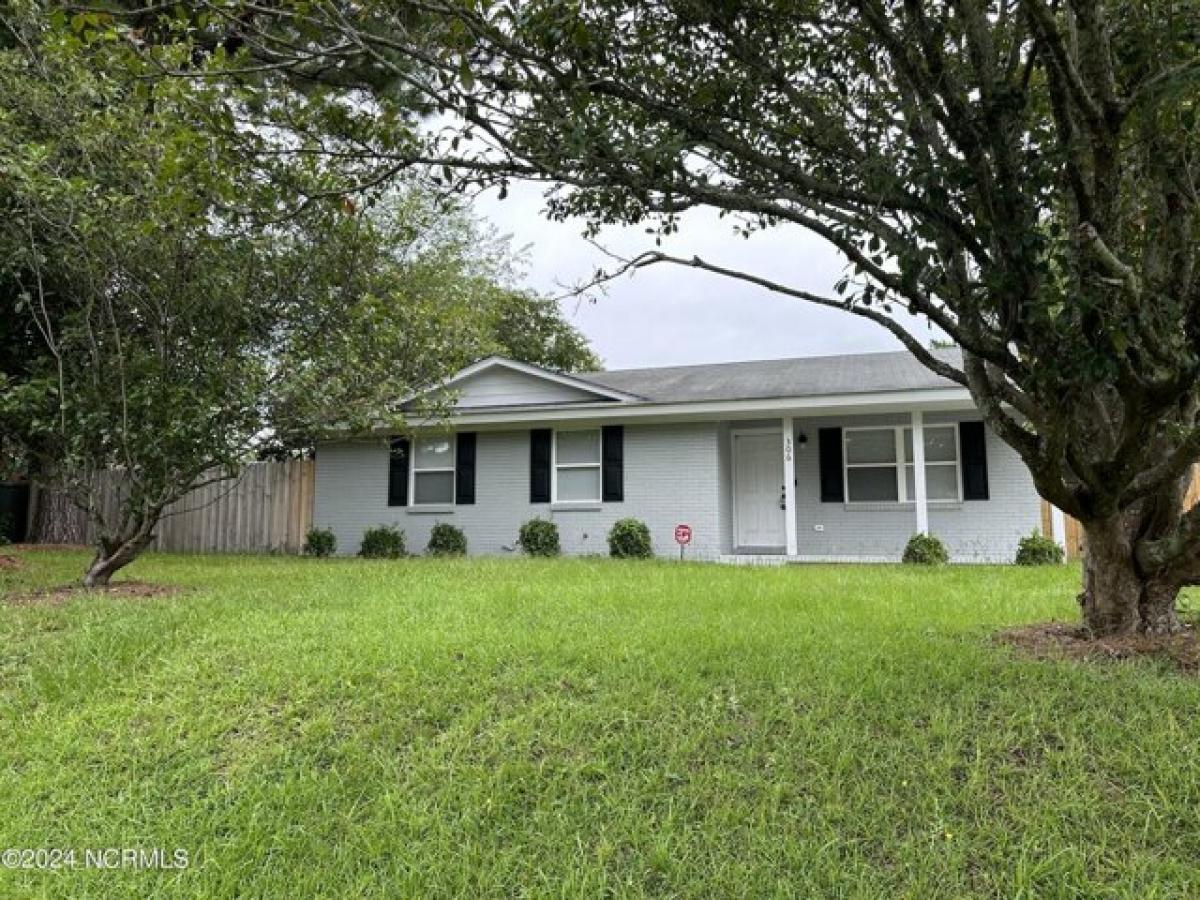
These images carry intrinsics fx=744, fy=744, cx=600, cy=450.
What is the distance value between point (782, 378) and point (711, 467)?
2144 millimetres

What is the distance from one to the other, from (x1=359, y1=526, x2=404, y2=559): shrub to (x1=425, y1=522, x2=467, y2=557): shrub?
526 mm

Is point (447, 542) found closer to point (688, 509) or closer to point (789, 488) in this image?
point (688, 509)

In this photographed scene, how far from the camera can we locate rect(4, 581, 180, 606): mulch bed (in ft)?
21.2

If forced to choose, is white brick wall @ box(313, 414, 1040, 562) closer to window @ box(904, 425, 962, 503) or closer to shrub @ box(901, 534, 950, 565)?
window @ box(904, 425, 962, 503)

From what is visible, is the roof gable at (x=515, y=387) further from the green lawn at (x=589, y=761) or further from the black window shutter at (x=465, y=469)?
the green lawn at (x=589, y=761)

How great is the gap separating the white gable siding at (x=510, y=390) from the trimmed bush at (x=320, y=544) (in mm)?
3392

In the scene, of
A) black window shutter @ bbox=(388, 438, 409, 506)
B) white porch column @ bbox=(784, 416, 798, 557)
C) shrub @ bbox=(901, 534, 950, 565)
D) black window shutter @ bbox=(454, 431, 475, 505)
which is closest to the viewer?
shrub @ bbox=(901, 534, 950, 565)

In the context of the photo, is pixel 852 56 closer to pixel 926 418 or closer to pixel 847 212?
pixel 847 212

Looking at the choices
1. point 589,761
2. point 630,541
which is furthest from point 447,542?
point 589,761

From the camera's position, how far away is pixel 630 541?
11.9 meters

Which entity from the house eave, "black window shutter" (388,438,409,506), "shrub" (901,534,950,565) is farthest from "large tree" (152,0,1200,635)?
"black window shutter" (388,438,409,506)

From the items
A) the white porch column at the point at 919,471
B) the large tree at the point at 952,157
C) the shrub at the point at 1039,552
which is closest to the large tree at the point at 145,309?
the large tree at the point at 952,157

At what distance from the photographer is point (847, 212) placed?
3779mm

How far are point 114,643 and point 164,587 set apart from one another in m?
A: 3.04
